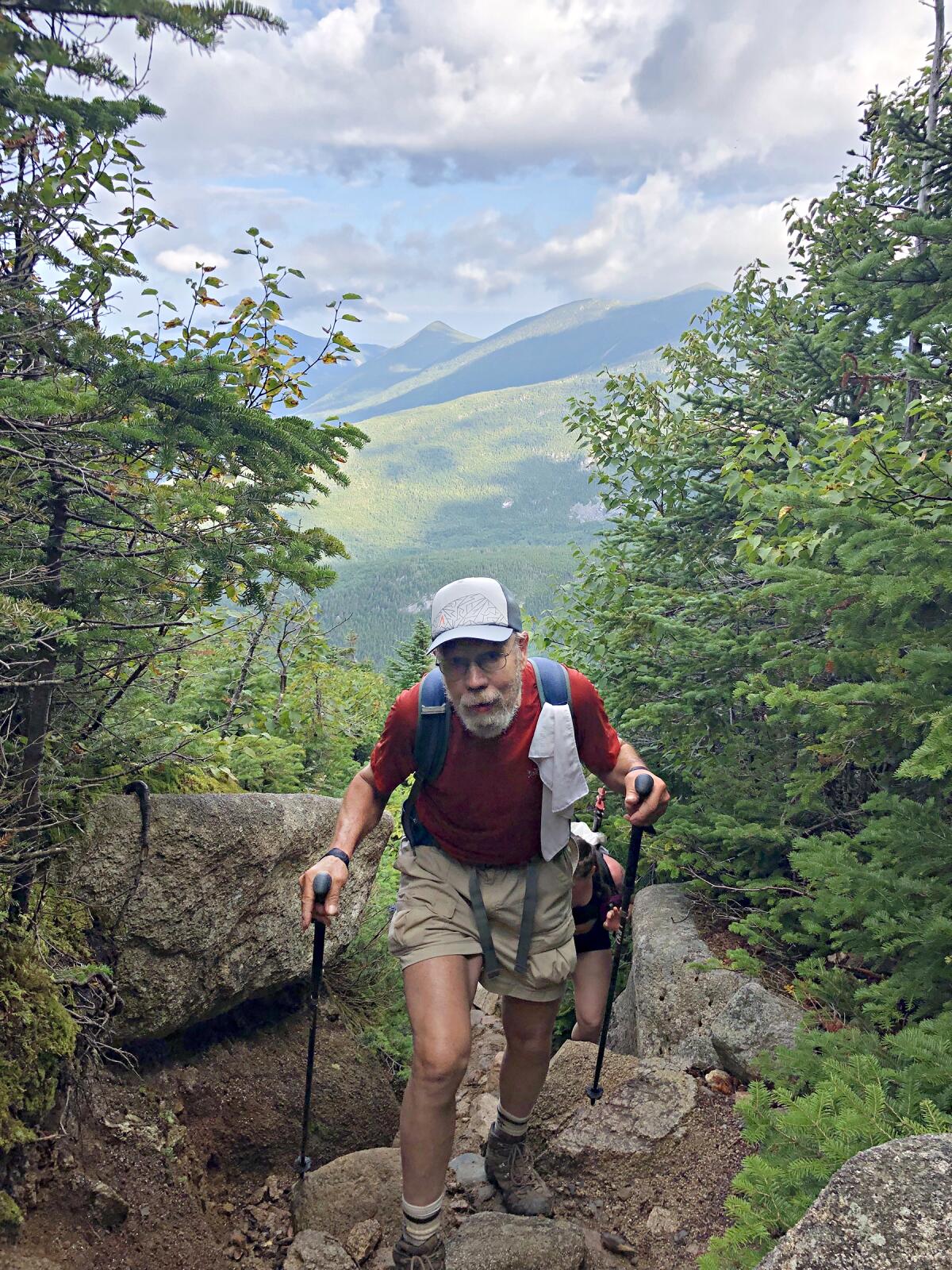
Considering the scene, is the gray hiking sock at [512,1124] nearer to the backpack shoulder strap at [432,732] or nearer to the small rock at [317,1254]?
the small rock at [317,1254]

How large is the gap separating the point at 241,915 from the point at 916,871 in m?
3.86

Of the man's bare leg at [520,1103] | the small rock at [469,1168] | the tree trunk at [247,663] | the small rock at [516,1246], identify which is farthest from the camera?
the tree trunk at [247,663]

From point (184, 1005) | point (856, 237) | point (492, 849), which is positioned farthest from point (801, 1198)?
point (856, 237)

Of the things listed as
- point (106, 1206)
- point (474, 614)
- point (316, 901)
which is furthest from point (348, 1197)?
point (474, 614)

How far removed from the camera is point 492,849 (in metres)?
3.94

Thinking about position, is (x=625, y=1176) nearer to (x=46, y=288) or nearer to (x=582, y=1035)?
(x=582, y=1035)

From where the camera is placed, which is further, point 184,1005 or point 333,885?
point 184,1005

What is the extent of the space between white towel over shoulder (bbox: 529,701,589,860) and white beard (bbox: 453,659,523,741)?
0.17m

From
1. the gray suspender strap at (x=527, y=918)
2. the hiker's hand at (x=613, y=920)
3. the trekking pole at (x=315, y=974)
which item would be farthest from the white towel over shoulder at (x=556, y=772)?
the trekking pole at (x=315, y=974)

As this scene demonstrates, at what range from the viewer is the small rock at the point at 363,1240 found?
4.08 m

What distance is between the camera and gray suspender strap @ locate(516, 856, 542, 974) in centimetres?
396

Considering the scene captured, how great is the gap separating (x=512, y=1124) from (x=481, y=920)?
1282 mm

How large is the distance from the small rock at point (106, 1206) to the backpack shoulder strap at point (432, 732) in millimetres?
2476

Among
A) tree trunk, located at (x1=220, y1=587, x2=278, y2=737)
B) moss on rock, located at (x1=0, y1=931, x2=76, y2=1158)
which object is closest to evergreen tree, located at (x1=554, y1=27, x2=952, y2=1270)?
moss on rock, located at (x1=0, y1=931, x2=76, y2=1158)
